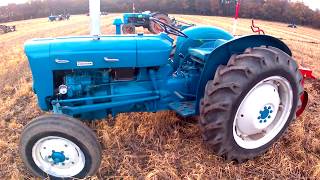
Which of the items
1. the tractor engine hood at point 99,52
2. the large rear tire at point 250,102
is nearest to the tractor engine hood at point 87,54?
the tractor engine hood at point 99,52

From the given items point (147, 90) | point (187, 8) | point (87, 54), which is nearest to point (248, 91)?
point (147, 90)

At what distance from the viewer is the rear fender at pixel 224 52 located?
131 inches

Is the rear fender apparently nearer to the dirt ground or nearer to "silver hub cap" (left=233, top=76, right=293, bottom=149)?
"silver hub cap" (left=233, top=76, right=293, bottom=149)

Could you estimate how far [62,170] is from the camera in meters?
3.21

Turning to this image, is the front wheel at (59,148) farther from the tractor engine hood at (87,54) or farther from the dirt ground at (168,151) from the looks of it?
the tractor engine hood at (87,54)

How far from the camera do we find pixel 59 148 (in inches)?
121

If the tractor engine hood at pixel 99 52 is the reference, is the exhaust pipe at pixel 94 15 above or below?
above

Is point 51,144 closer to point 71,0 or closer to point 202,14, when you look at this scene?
point 202,14

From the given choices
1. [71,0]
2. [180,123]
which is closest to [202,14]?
[71,0]

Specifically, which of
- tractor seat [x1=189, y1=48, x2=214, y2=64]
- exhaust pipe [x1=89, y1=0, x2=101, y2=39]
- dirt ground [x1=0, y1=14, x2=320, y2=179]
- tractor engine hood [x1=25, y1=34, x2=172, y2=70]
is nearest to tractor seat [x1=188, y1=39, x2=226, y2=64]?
tractor seat [x1=189, y1=48, x2=214, y2=64]

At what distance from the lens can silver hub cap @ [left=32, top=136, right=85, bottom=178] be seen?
10.0 ft

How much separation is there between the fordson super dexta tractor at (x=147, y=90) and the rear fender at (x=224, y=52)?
1 cm

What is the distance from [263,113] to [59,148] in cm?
206

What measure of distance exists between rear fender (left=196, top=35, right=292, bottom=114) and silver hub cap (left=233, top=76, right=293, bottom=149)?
420 mm
